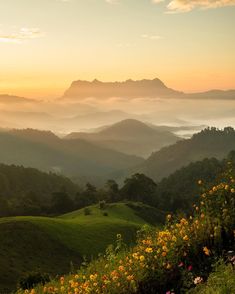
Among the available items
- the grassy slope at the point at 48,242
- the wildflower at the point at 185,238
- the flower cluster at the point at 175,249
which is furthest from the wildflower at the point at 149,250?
the grassy slope at the point at 48,242

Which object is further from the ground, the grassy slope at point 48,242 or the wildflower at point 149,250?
the wildflower at point 149,250

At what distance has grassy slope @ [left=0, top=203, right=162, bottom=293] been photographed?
62.2 m

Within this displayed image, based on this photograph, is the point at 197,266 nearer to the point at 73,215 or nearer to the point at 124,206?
the point at 73,215

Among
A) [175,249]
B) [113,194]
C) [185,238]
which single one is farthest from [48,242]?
[113,194]

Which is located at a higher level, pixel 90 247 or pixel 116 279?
pixel 116 279

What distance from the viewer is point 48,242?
74.4m

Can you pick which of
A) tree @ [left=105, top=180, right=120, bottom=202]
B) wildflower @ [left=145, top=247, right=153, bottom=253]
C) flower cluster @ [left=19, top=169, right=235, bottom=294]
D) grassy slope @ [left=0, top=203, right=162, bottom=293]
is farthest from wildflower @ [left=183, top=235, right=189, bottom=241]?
tree @ [left=105, top=180, right=120, bottom=202]

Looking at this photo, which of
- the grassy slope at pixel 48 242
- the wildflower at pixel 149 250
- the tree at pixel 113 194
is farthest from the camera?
the tree at pixel 113 194

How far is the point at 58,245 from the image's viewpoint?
244 ft

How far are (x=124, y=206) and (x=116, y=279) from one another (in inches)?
4772

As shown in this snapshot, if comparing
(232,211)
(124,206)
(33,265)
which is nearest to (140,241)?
(232,211)

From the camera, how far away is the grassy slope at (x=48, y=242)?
62.2 metres

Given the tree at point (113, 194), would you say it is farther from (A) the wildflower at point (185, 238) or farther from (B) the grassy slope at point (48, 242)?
(A) the wildflower at point (185, 238)

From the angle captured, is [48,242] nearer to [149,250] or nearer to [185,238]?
[149,250]
